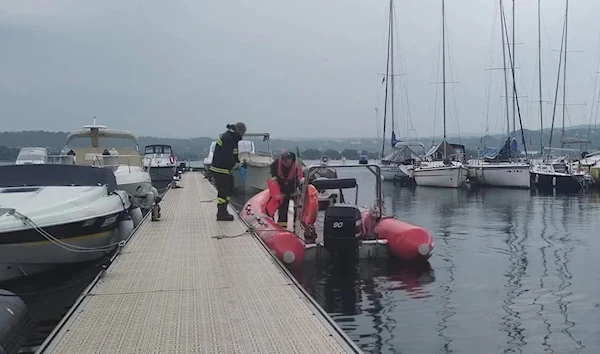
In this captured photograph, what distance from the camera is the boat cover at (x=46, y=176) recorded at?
474 inches

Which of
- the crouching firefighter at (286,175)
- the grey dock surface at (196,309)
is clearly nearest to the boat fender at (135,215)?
the crouching firefighter at (286,175)

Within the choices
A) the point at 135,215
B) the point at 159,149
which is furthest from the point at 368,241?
the point at 159,149

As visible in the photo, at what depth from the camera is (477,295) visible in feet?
33.1

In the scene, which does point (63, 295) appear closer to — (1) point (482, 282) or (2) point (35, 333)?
(2) point (35, 333)

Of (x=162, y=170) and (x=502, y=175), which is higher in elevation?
(x=162, y=170)

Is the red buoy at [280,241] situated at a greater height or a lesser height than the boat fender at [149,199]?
lesser

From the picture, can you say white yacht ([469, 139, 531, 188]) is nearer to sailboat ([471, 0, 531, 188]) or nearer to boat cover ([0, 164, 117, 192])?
sailboat ([471, 0, 531, 188])

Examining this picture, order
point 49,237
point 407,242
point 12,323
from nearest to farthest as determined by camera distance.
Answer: point 12,323 < point 49,237 < point 407,242

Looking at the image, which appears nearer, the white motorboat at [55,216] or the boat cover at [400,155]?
the white motorboat at [55,216]

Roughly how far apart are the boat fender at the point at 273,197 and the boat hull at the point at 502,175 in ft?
88.6

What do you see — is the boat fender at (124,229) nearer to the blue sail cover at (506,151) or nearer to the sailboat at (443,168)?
the sailboat at (443,168)

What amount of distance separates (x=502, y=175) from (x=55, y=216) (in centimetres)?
3225

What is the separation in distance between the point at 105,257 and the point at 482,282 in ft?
→ 24.1

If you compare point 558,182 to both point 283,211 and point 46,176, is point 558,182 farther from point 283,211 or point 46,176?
point 46,176
